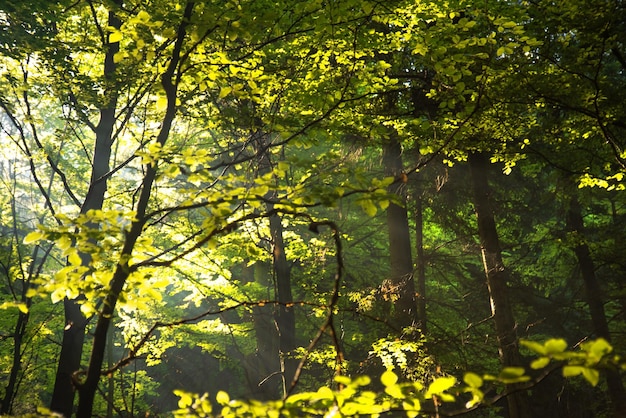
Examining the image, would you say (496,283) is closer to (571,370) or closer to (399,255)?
(399,255)

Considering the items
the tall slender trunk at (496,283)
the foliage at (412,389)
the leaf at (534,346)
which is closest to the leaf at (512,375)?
the foliage at (412,389)

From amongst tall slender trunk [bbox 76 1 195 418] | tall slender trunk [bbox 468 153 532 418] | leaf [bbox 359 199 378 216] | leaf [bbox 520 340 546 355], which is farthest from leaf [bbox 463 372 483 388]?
tall slender trunk [bbox 468 153 532 418]

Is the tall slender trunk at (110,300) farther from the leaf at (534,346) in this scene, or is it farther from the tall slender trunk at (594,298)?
the tall slender trunk at (594,298)

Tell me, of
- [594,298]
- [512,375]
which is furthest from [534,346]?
[594,298]

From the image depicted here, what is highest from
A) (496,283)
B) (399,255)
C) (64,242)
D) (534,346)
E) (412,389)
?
(399,255)

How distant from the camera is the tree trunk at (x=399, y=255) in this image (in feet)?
33.0

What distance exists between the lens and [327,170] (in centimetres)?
309

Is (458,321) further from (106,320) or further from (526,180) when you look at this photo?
(106,320)

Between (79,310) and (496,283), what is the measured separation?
7.46m

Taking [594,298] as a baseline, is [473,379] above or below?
below

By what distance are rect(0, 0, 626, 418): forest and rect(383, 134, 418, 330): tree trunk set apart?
0.05 m

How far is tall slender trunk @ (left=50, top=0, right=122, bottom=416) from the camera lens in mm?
6695

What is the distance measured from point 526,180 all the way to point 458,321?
4619 millimetres

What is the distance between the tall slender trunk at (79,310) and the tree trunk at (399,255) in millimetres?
5269
